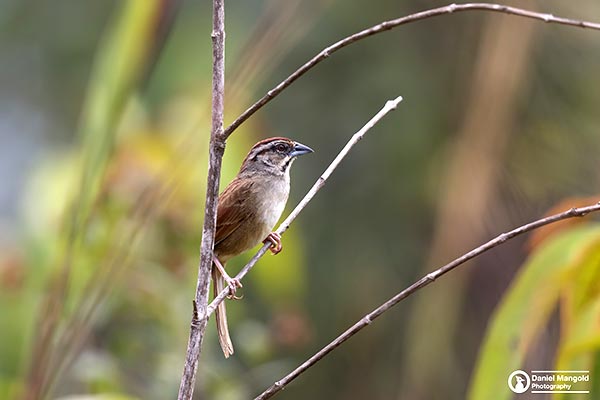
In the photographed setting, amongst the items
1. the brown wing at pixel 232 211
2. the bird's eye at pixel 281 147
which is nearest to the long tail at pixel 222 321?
the brown wing at pixel 232 211

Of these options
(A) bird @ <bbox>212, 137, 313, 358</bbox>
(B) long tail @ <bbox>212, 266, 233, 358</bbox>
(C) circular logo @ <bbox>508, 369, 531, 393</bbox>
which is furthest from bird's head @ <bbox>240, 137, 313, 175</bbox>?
(C) circular logo @ <bbox>508, 369, 531, 393</bbox>

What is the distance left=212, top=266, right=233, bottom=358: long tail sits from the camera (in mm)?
2670

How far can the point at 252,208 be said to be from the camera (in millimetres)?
3414

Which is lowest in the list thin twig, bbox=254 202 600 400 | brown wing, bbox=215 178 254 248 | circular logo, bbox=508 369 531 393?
thin twig, bbox=254 202 600 400

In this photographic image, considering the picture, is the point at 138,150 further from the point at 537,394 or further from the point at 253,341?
the point at 537,394

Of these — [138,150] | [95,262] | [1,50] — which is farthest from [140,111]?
[1,50]

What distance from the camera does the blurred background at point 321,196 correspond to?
2582 millimetres

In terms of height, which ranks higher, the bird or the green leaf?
the bird

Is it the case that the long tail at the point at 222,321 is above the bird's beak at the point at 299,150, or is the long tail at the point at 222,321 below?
below

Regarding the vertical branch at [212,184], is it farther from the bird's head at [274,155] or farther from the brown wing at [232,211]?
the bird's head at [274,155]

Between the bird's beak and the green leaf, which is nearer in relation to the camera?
the green leaf

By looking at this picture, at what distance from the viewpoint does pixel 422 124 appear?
5.28 meters

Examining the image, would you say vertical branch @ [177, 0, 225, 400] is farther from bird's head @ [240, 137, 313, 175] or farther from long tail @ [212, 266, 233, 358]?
bird's head @ [240, 137, 313, 175]

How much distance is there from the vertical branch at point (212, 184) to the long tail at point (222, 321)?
2.30 ft
